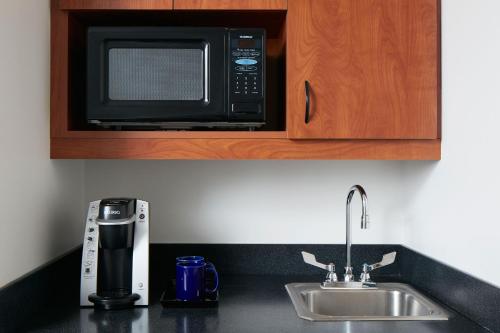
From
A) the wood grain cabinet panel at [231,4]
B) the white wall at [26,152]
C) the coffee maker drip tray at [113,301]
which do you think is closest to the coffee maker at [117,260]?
the coffee maker drip tray at [113,301]

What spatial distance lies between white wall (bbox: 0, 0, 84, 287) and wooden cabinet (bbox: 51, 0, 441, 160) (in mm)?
72

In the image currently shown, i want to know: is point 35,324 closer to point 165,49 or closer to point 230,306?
point 230,306

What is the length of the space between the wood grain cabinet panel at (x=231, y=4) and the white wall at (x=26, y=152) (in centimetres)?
41

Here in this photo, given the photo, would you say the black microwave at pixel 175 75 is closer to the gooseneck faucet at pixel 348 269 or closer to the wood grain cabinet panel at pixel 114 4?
the wood grain cabinet panel at pixel 114 4

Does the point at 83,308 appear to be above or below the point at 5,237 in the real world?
below

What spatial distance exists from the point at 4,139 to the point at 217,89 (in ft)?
1.94

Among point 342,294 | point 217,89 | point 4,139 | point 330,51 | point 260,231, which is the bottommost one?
point 342,294

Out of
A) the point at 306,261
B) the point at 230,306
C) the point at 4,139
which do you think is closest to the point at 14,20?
the point at 4,139

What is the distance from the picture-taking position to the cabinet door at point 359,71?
5.20 feet

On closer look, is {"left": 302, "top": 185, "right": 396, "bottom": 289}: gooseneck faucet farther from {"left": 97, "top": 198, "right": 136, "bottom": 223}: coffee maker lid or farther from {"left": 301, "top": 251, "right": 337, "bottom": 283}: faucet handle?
{"left": 97, "top": 198, "right": 136, "bottom": 223}: coffee maker lid

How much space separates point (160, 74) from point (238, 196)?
1.91ft

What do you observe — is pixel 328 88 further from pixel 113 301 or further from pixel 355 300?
pixel 113 301

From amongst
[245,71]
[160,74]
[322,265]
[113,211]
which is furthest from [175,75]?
[322,265]

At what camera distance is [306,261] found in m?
1.77
